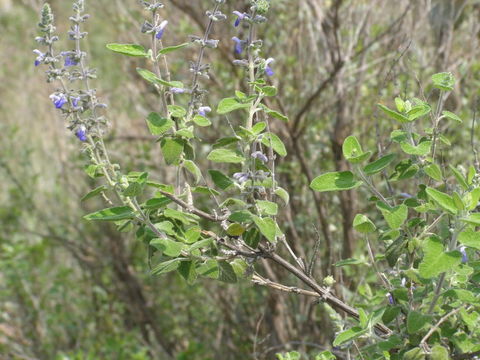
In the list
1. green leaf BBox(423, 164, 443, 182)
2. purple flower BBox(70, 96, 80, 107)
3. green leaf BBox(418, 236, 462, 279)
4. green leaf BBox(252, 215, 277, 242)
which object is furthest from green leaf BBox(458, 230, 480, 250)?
purple flower BBox(70, 96, 80, 107)

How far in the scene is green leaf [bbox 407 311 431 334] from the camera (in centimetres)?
138

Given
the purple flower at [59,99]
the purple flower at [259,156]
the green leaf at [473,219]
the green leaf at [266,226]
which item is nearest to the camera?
the green leaf at [473,219]

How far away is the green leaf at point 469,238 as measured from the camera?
51.8 inches

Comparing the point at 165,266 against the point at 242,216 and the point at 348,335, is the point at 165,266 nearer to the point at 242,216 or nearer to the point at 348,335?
the point at 242,216

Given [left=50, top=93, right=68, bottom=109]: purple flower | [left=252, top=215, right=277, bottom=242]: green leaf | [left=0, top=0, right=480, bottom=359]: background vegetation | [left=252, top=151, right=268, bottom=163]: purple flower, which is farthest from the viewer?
[left=0, top=0, right=480, bottom=359]: background vegetation

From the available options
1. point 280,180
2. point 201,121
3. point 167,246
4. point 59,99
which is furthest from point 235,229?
point 280,180

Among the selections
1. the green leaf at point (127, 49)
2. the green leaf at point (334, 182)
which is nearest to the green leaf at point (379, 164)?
the green leaf at point (334, 182)

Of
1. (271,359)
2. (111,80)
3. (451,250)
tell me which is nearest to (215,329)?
(271,359)

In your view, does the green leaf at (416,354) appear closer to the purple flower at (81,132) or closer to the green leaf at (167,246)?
the green leaf at (167,246)

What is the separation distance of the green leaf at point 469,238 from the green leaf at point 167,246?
23.6 inches

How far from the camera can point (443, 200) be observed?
1302 millimetres

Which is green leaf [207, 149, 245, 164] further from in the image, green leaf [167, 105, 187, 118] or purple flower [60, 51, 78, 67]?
purple flower [60, 51, 78, 67]

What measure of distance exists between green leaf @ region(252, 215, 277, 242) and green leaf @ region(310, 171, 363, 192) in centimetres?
12

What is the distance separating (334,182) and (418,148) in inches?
7.9
